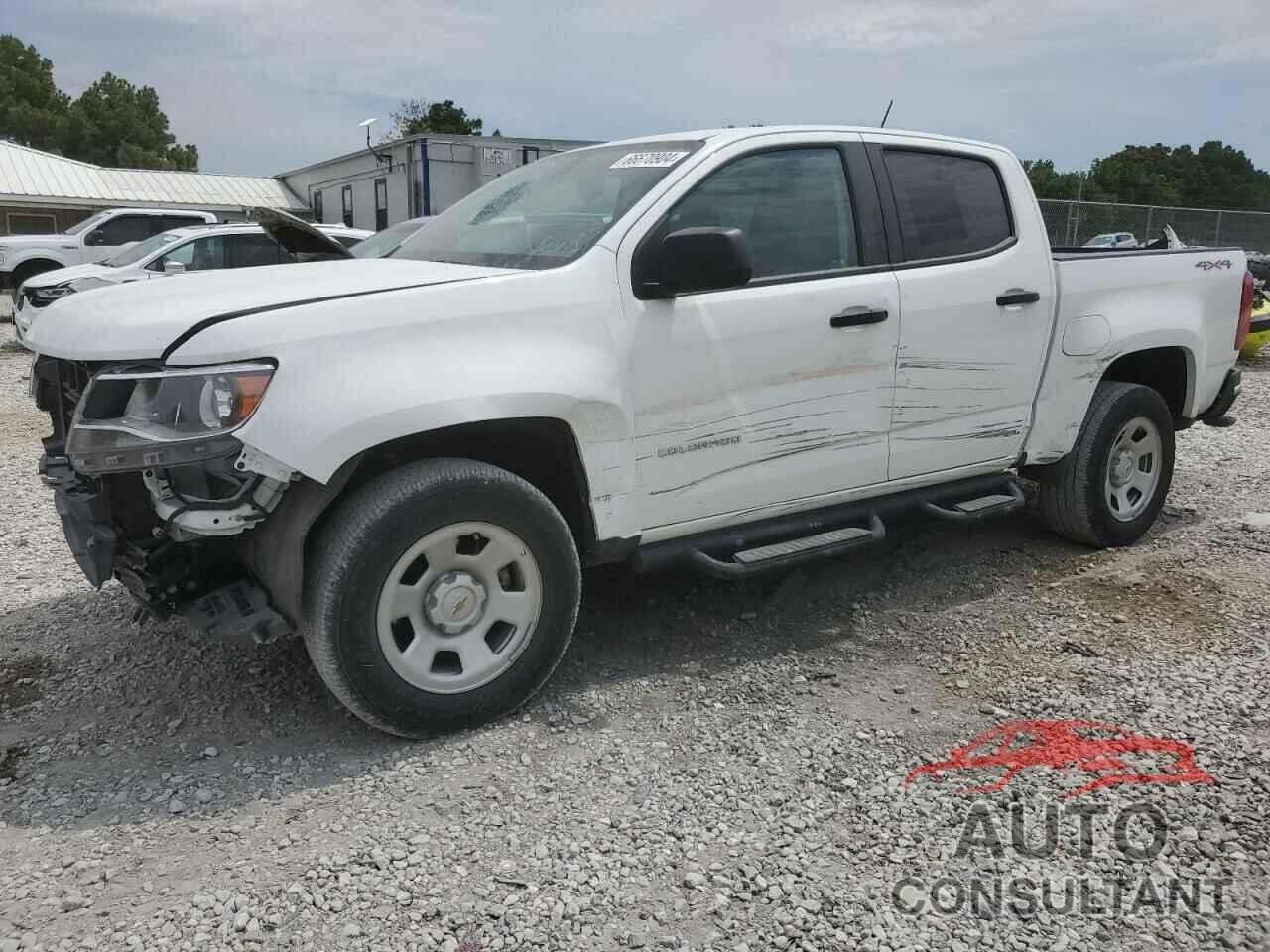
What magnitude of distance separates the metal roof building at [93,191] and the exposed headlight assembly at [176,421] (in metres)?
28.9

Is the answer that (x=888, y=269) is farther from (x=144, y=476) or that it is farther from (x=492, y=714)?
(x=144, y=476)

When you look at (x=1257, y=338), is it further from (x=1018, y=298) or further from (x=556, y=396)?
(x=556, y=396)

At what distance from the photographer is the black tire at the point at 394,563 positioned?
9.66 ft

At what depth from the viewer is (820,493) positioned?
3922mm

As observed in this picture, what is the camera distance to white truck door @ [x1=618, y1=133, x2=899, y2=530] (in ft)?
11.2

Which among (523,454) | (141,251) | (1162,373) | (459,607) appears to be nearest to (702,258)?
(523,454)

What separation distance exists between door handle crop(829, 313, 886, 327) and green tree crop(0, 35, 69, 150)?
2588 inches

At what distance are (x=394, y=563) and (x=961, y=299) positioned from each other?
2.54 metres

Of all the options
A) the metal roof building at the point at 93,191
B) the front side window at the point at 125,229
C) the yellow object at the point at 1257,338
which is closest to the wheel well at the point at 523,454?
the yellow object at the point at 1257,338

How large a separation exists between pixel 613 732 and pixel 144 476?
1647 millimetres

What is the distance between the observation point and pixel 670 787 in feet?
9.93

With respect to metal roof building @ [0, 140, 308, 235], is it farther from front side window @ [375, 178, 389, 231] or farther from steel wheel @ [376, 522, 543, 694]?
steel wheel @ [376, 522, 543, 694]

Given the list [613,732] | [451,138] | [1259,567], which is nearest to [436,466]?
[613,732]

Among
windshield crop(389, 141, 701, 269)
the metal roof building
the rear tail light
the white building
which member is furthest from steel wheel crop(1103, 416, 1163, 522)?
the metal roof building
